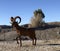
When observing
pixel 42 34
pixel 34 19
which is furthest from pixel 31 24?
pixel 42 34

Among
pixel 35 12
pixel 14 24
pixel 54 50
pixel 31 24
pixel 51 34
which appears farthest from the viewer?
pixel 35 12

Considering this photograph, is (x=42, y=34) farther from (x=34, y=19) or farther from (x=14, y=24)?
(x=34, y=19)

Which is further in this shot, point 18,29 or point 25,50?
point 18,29

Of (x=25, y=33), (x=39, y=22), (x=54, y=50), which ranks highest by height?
(x=39, y=22)

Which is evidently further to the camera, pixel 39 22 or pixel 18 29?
pixel 39 22

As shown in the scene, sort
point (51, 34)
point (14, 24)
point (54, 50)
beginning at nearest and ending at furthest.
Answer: point (54, 50), point (14, 24), point (51, 34)

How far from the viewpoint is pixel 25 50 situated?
746 inches

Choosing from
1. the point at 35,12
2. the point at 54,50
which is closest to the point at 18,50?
the point at 54,50

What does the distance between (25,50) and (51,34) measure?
67.2 ft

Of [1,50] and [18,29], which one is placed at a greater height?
[18,29]

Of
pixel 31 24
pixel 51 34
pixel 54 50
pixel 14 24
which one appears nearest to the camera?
pixel 54 50

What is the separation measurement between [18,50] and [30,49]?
1.09 m

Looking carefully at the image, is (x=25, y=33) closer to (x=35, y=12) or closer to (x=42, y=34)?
(x=42, y=34)

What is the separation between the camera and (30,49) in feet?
63.9
